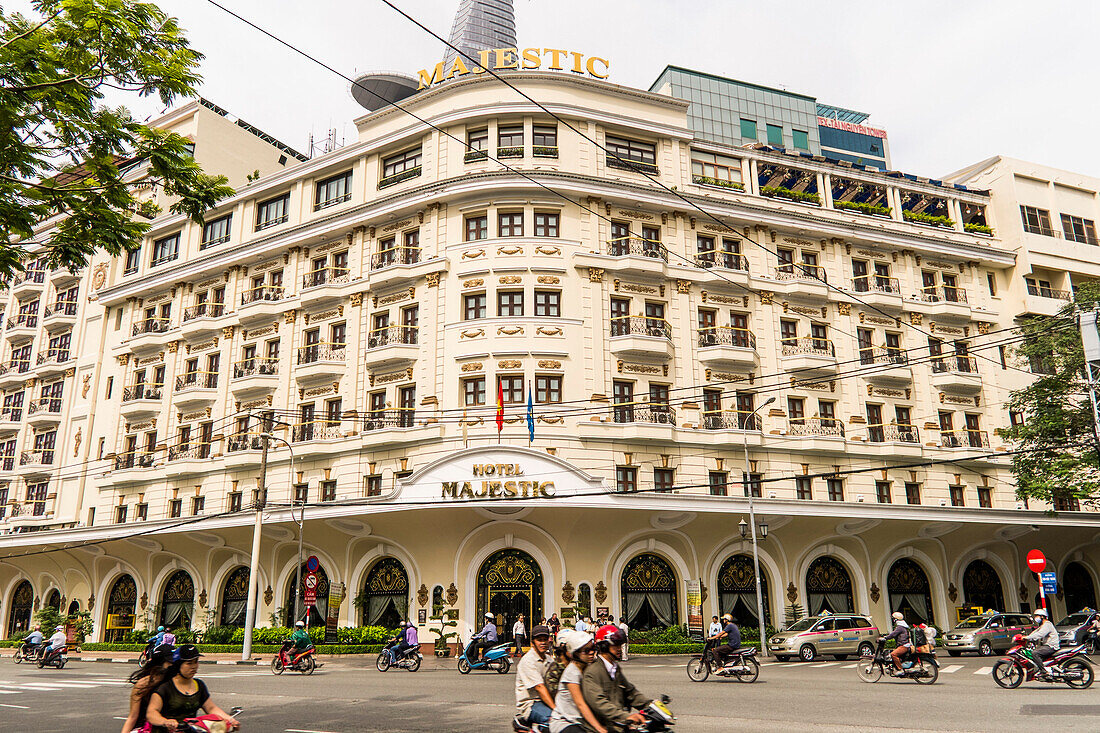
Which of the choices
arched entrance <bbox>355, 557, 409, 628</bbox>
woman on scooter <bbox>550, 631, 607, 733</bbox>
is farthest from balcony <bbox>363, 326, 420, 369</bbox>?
woman on scooter <bbox>550, 631, 607, 733</bbox>

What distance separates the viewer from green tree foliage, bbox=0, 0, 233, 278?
32.6 feet

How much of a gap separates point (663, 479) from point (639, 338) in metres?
5.73

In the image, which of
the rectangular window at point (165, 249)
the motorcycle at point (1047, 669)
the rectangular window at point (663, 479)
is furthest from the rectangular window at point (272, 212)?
the motorcycle at point (1047, 669)

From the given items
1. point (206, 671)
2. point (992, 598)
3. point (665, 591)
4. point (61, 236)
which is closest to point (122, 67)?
point (61, 236)

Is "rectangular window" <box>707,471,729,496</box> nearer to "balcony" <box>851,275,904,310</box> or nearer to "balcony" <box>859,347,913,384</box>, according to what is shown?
"balcony" <box>859,347,913,384</box>

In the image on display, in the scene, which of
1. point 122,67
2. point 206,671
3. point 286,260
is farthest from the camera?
point 286,260

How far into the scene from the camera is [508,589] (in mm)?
30578

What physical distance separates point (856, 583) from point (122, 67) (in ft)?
108

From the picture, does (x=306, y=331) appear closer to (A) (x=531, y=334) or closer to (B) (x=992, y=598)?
→ (A) (x=531, y=334)

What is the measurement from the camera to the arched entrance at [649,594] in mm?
31125

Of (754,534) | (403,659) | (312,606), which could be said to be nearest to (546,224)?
(754,534)

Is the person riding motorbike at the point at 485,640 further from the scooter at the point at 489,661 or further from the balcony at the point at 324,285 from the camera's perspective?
the balcony at the point at 324,285

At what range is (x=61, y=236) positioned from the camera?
35.6ft

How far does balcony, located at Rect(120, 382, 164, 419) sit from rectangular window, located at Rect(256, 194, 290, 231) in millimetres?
9734
